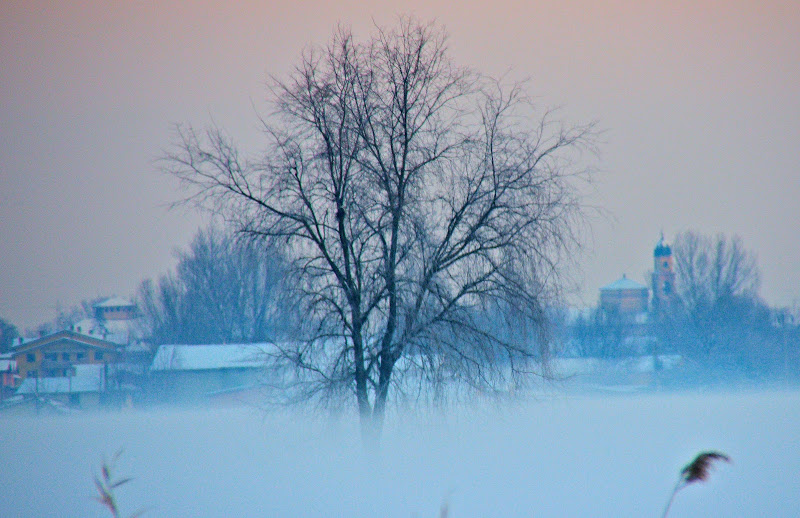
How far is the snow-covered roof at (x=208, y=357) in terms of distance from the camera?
30.4ft

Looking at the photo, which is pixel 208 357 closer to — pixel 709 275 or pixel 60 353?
pixel 60 353

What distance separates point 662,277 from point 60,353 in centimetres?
1134

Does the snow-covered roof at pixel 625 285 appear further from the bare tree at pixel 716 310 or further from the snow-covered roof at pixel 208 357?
the snow-covered roof at pixel 208 357

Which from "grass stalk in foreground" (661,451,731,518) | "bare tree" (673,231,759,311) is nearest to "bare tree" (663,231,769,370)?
"bare tree" (673,231,759,311)

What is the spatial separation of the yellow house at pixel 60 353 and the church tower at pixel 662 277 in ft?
31.6

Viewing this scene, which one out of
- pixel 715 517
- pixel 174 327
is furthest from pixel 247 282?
pixel 715 517

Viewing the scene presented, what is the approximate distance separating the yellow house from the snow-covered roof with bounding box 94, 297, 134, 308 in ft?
3.18

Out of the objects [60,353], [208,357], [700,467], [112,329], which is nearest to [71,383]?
[60,353]

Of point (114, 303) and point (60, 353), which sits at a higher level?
point (114, 303)

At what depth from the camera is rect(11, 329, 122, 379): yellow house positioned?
9.30 m

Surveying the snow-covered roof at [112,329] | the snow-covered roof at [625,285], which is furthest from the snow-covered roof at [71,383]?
the snow-covered roof at [625,285]

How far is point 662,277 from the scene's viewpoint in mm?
14117

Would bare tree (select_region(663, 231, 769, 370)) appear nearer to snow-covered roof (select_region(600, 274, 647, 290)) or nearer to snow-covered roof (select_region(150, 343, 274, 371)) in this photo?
snow-covered roof (select_region(600, 274, 647, 290))

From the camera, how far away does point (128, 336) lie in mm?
10812
